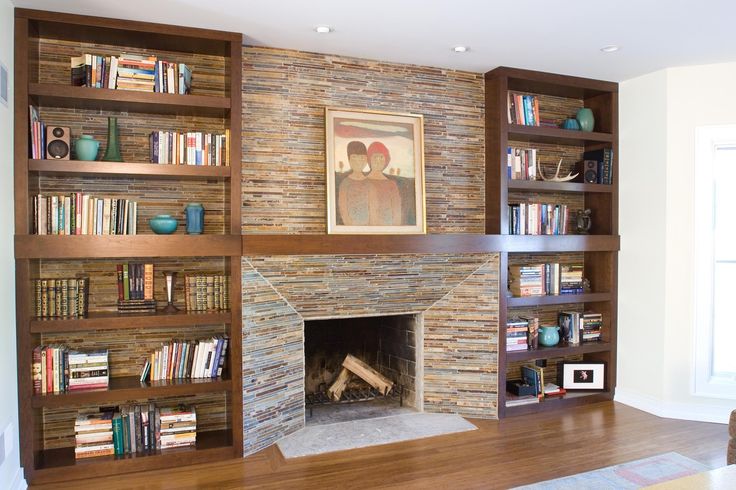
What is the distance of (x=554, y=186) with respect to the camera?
13.8ft

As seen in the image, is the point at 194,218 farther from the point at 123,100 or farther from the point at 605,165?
the point at 605,165

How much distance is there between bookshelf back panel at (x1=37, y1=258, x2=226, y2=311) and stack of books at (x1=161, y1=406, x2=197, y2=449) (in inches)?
26.1

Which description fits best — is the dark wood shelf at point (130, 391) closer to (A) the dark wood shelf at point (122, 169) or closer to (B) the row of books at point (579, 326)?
(A) the dark wood shelf at point (122, 169)

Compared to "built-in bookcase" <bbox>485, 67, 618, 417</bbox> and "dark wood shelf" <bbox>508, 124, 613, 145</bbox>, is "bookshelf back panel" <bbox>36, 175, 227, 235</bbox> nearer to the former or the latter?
"built-in bookcase" <bbox>485, 67, 618, 417</bbox>

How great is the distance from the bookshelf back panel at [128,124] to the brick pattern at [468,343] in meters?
2.09

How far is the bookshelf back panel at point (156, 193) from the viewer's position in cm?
328

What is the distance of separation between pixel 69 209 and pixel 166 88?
914mm

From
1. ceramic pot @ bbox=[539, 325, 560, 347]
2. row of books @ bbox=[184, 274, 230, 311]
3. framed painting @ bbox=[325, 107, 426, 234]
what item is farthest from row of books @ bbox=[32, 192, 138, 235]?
ceramic pot @ bbox=[539, 325, 560, 347]

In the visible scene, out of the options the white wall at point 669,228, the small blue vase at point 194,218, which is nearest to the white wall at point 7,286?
the small blue vase at point 194,218

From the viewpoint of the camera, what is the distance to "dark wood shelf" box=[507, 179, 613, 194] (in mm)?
4094

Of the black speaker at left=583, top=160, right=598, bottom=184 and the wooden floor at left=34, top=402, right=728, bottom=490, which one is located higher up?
the black speaker at left=583, top=160, right=598, bottom=184

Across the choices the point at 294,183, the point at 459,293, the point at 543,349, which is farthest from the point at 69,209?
the point at 543,349

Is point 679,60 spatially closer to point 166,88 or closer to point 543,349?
point 543,349

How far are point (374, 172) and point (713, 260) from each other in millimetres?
2668
